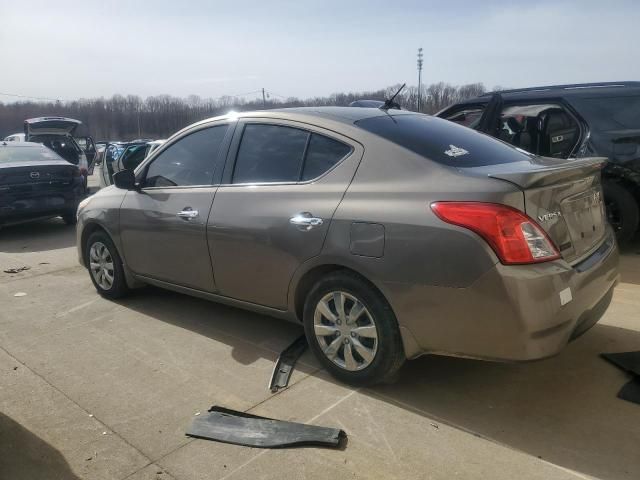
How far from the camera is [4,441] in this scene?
9.32ft

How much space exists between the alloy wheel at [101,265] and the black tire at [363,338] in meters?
2.46

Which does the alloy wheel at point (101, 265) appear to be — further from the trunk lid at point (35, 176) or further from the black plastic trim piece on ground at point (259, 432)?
the trunk lid at point (35, 176)

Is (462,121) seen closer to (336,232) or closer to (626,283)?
(626,283)

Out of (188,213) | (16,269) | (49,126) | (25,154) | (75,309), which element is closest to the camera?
(188,213)

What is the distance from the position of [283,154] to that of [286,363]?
4.53ft

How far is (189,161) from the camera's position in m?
4.24

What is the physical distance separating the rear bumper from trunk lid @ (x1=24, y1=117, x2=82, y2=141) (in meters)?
15.0

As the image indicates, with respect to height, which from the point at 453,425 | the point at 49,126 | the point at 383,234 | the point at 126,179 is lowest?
the point at 453,425

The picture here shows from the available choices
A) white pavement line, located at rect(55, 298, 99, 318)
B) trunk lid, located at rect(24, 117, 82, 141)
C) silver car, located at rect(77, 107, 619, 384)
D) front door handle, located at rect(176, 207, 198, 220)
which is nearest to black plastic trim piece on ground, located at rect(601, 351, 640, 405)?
silver car, located at rect(77, 107, 619, 384)

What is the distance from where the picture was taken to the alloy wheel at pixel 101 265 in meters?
4.98

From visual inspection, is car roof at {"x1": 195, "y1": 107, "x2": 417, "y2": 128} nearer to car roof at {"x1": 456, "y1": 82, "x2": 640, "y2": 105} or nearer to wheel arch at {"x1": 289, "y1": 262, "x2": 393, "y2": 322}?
wheel arch at {"x1": 289, "y1": 262, "x2": 393, "y2": 322}

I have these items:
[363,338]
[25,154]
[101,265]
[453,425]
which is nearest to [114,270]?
[101,265]

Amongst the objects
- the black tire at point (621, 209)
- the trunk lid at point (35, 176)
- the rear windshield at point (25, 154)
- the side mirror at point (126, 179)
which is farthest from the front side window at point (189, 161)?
the rear windshield at point (25, 154)

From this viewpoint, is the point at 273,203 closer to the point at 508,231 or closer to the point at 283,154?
the point at 283,154
